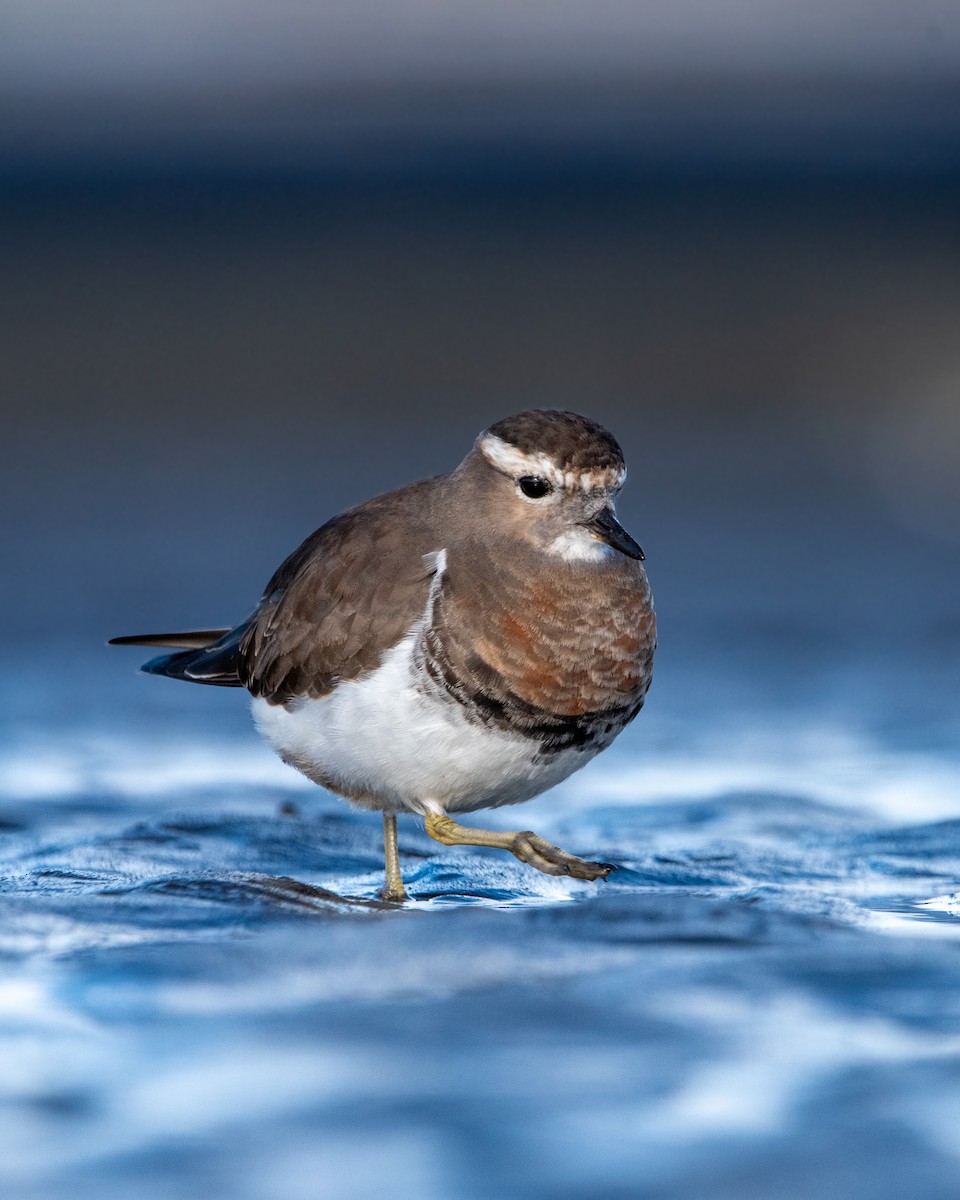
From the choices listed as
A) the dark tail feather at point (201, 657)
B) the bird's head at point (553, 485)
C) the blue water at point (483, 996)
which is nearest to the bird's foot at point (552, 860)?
the blue water at point (483, 996)

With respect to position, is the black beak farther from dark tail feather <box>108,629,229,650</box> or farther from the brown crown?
dark tail feather <box>108,629,229,650</box>

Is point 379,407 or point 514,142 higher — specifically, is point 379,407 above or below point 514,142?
below

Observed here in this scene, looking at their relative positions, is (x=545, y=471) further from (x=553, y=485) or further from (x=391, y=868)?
(x=391, y=868)

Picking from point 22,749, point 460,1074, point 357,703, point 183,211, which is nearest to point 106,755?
point 22,749

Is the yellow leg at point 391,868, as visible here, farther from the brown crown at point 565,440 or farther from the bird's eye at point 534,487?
the brown crown at point 565,440

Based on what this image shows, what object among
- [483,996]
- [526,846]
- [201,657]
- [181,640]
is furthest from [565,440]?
[181,640]

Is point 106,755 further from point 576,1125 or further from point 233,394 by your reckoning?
point 233,394

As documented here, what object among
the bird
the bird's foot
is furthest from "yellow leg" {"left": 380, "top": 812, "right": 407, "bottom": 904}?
the bird's foot
